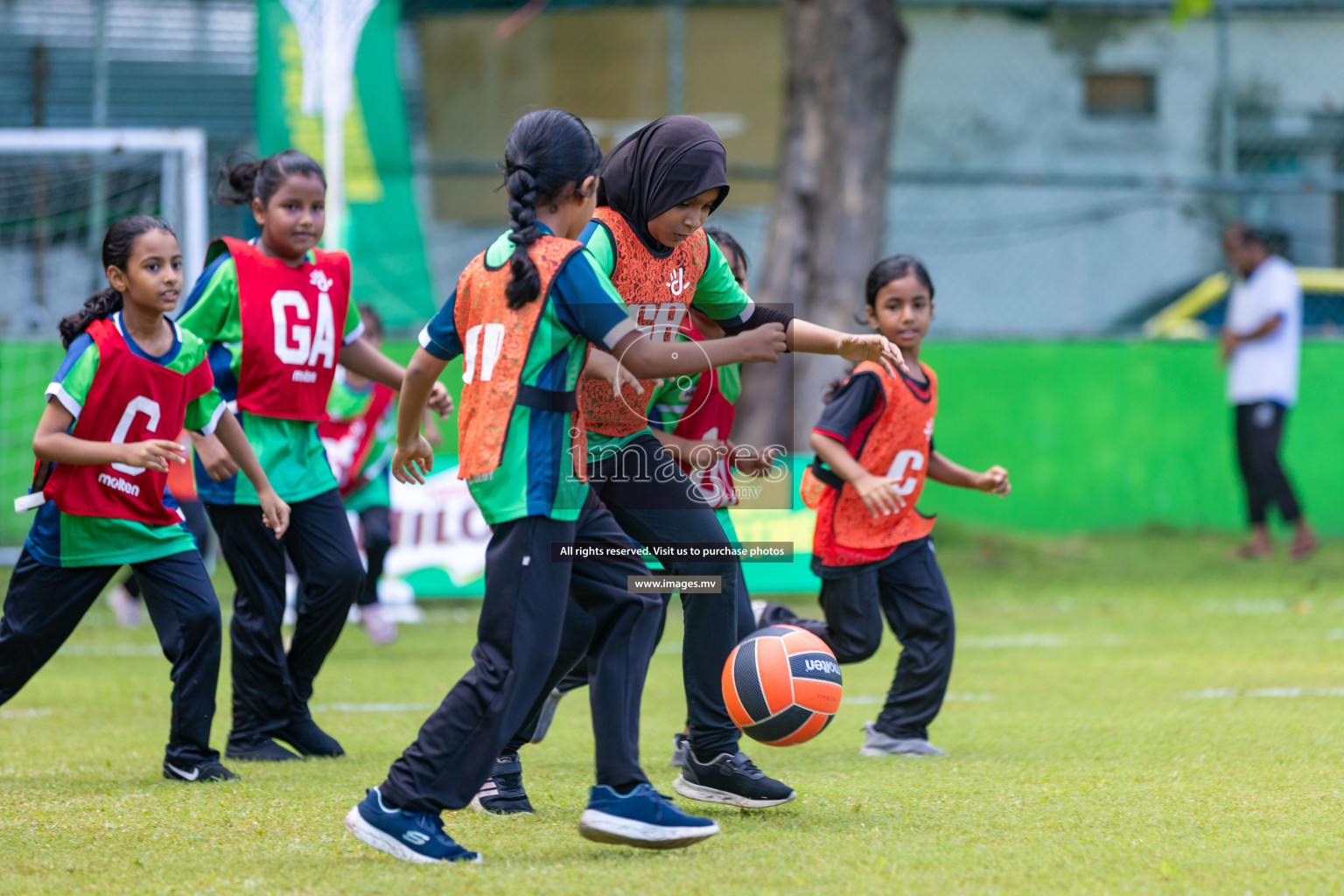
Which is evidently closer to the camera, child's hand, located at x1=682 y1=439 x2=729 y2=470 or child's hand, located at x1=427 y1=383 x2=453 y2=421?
child's hand, located at x1=427 y1=383 x2=453 y2=421

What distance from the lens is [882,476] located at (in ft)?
17.4

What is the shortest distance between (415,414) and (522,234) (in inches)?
24.6

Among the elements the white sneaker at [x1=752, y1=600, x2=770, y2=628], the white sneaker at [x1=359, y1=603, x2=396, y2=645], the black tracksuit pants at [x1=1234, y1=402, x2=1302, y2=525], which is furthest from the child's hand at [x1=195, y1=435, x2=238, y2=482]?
the black tracksuit pants at [x1=1234, y1=402, x2=1302, y2=525]

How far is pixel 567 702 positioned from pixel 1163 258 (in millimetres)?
8745

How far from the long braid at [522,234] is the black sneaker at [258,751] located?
2.33 m

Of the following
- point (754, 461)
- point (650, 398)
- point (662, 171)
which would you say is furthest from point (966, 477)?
point (662, 171)

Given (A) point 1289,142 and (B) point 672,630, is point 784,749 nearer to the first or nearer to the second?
(B) point 672,630

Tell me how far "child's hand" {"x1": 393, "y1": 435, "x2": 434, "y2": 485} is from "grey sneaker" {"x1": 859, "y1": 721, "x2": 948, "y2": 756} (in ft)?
6.42

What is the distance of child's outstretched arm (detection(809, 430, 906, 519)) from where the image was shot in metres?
4.43

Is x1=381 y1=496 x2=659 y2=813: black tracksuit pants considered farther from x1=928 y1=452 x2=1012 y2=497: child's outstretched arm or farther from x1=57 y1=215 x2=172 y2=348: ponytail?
x1=928 y1=452 x2=1012 y2=497: child's outstretched arm

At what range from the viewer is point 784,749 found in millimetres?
5273

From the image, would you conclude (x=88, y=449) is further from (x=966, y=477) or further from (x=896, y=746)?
(x=966, y=477)

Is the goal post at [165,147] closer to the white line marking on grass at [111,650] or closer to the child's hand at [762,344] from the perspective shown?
the white line marking on grass at [111,650]

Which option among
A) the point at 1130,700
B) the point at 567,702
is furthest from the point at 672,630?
the point at 1130,700
